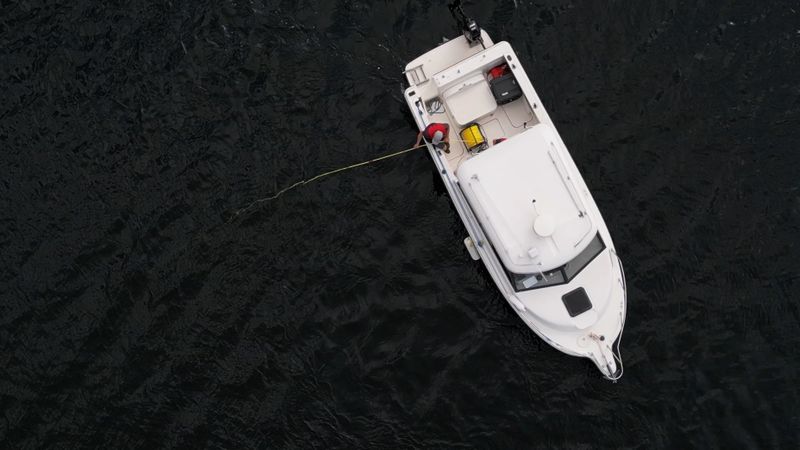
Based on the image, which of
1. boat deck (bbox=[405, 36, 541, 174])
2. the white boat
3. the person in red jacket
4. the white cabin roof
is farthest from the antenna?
the white cabin roof

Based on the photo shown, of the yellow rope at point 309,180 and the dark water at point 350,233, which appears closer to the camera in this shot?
the dark water at point 350,233

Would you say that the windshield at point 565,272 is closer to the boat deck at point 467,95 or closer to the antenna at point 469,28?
the boat deck at point 467,95

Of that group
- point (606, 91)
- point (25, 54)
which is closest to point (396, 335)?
point (606, 91)

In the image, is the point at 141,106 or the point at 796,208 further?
the point at 141,106

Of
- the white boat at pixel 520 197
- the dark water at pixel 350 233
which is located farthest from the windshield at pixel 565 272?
the dark water at pixel 350 233

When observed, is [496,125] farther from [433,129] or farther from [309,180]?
[309,180]

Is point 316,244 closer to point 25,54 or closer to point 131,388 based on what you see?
point 131,388
